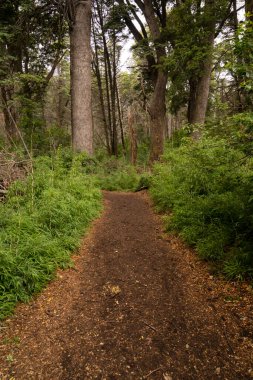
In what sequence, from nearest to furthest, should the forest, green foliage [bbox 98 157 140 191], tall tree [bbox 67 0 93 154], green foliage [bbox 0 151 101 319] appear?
1. green foliage [bbox 0 151 101 319]
2. the forest
3. tall tree [bbox 67 0 93 154]
4. green foliage [bbox 98 157 140 191]

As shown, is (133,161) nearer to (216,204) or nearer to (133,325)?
(216,204)

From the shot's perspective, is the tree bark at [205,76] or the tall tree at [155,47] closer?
the tree bark at [205,76]

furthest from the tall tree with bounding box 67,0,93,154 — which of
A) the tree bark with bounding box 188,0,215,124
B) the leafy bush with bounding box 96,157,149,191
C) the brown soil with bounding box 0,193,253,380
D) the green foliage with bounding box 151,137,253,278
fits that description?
the brown soil with bounding box 0,193,253,380

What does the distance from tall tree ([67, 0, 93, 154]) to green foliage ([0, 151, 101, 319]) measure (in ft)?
9.75

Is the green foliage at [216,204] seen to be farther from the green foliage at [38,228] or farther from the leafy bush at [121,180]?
the leafy bush at [121,180]

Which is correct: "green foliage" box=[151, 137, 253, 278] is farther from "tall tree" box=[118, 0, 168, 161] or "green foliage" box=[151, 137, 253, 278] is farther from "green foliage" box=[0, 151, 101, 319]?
"tall tree" box=[118, 0, 168, 161]

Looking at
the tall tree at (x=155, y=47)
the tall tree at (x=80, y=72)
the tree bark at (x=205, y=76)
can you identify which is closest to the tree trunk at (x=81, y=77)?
the tall tree at (x=80, y=72)

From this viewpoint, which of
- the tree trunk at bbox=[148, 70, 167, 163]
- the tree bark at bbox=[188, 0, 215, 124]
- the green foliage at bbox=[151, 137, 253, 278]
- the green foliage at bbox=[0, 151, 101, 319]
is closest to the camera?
the green foliage at bbox=[0, 151, 101, 319]

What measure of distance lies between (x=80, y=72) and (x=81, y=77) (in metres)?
0.17

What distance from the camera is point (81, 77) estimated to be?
9422 millimetres

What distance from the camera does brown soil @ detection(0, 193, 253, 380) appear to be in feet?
7.84

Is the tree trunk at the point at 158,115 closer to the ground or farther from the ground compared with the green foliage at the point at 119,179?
farther from the ground

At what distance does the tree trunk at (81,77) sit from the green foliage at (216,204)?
4.02 m

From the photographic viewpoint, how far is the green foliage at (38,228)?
10.7 ft
